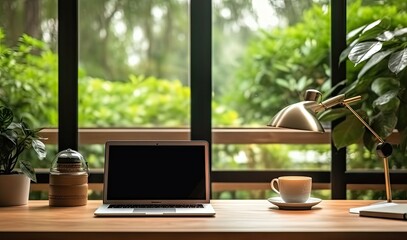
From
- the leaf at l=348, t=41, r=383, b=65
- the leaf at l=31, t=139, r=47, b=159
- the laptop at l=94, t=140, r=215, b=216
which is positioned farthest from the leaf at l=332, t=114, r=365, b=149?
the leaf at l=31, t=139, r=47, b=159

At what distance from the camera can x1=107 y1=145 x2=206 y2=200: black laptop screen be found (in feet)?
8.10

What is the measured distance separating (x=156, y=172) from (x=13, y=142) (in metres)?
0.55

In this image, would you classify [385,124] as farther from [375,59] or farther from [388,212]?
[388,212]

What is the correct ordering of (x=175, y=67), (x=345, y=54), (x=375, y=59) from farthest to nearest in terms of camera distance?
(x=175, y=67)
(x=345, y=54)
(x=375, y=59)

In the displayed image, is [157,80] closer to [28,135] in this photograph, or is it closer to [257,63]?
[257,63]

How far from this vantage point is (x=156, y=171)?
250 centimetres

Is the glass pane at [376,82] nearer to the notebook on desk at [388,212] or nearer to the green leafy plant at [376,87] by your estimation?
the green leafy plant at [376,87]

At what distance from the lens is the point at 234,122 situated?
11.9 feet

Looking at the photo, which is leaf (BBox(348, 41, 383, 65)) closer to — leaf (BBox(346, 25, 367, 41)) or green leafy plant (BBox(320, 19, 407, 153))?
green leafy plant (BBox(320, 19, 407, 153))

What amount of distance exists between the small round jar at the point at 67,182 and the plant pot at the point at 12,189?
0.36ft

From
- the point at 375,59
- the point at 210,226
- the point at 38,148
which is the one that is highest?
the point at 375,59

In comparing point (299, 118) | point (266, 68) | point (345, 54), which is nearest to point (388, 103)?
point (345, 54)

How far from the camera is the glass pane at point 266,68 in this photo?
3086mm

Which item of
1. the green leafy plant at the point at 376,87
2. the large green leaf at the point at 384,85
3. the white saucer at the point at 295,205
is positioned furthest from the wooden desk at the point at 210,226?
the large green leaf at the point at 384,85
